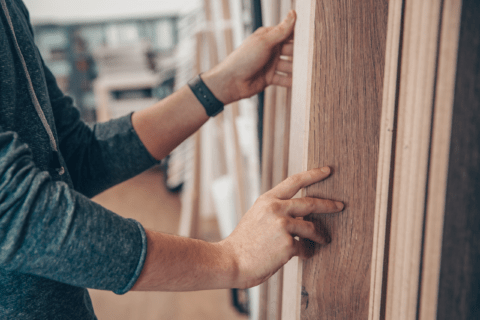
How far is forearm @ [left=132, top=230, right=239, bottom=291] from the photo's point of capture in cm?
50

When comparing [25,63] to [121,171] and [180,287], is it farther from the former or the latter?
[180,287]

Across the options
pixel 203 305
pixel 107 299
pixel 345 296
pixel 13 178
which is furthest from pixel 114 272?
pixel 107 299

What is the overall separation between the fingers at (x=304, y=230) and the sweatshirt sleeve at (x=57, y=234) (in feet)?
0.75

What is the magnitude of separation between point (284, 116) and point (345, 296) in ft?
1.49

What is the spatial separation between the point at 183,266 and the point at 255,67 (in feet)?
1.68

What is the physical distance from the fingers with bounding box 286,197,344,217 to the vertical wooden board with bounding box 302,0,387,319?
0.03m

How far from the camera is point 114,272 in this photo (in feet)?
1.56

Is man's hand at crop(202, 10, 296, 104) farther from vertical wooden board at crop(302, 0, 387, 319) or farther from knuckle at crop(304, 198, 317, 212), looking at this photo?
knuckle at crop(304, 198, 317, 212)

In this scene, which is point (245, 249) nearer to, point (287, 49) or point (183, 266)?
point (183, 266)

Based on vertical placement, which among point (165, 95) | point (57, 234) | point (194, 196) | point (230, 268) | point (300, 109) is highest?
point (300, 109)

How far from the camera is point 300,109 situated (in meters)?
0.60

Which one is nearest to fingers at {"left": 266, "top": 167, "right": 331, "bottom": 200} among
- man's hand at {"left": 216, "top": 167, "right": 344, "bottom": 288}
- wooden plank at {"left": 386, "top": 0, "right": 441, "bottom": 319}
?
man's hand at {"left": 216, "top": 167, "right": 344, "bottom": 288}

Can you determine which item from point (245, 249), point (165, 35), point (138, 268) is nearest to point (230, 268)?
point (245, 249)

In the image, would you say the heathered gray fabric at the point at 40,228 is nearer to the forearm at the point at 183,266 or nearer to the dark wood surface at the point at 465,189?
the forearm at the point at 183,266
